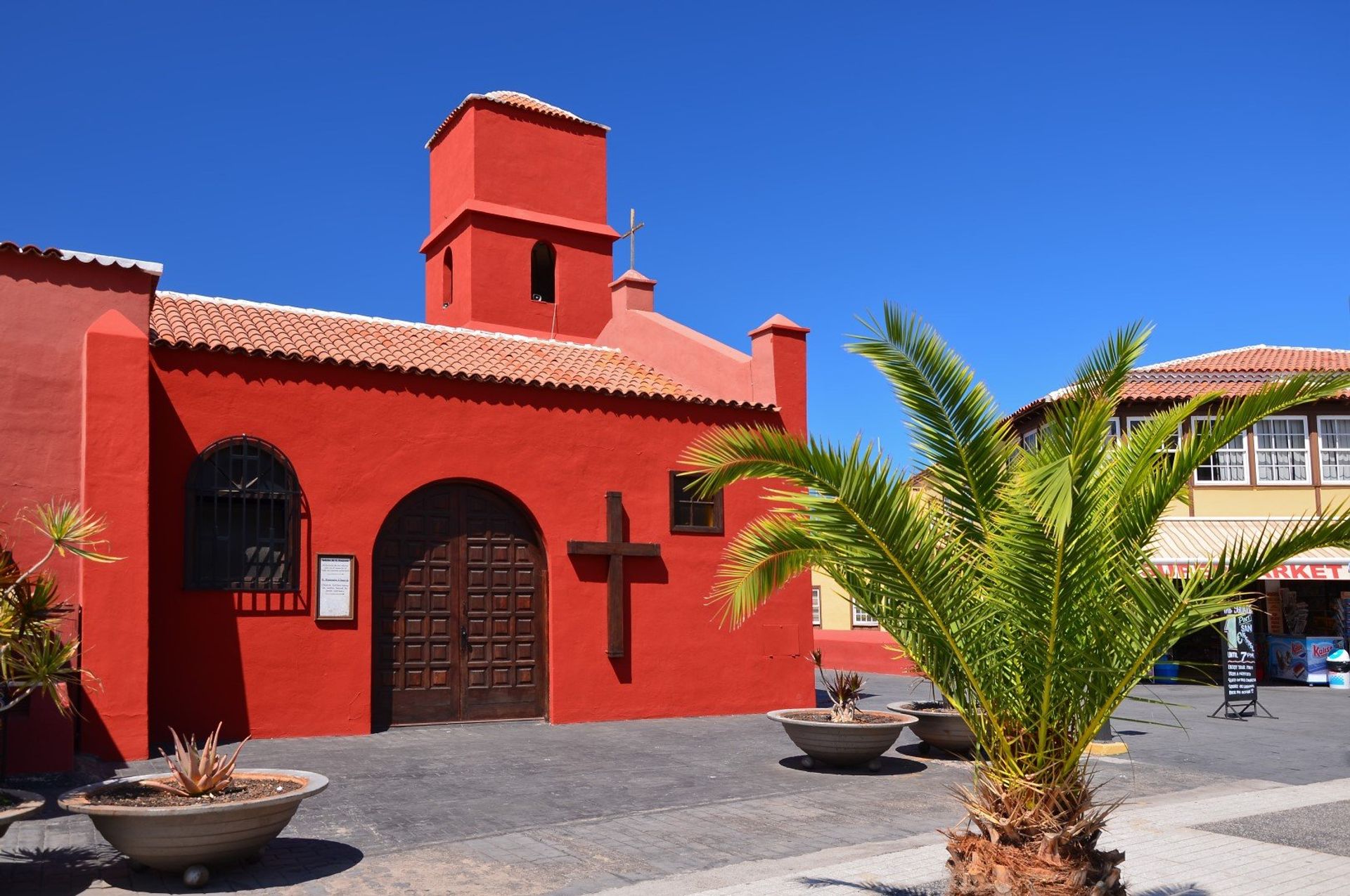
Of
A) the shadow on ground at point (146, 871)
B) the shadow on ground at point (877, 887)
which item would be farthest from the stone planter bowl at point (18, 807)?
the shadow on ground at point (877, 887)

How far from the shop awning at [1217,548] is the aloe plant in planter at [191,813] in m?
18.2

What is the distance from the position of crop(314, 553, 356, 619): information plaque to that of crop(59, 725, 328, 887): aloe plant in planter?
224 inches

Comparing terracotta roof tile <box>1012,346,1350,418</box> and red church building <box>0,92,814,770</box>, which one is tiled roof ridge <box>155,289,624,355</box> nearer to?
red church building <box>0,92,814,770</box>

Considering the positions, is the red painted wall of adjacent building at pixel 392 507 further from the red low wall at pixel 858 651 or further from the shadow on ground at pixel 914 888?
the red low wall at pixel 858 651

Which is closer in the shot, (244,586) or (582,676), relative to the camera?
(244,586)

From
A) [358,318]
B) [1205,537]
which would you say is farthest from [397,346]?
[1205,537]

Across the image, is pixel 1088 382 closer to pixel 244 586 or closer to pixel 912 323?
pixel 912 323

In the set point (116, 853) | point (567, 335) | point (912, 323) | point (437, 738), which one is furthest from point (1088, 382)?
point (567, 335)

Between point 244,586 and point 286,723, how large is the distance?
160 centimetres

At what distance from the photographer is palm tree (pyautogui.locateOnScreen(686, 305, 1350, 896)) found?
5.11 m

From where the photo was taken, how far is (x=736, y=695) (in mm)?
15531

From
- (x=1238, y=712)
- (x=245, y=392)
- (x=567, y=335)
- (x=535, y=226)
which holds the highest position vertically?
(x=535, y=226)

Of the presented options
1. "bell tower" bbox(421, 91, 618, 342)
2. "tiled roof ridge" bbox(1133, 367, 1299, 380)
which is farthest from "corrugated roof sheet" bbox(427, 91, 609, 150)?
"tiled roof ridge" bbox(1133, 367, 1299, 380)

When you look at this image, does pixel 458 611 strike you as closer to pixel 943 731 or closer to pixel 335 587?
pixel 335 587
